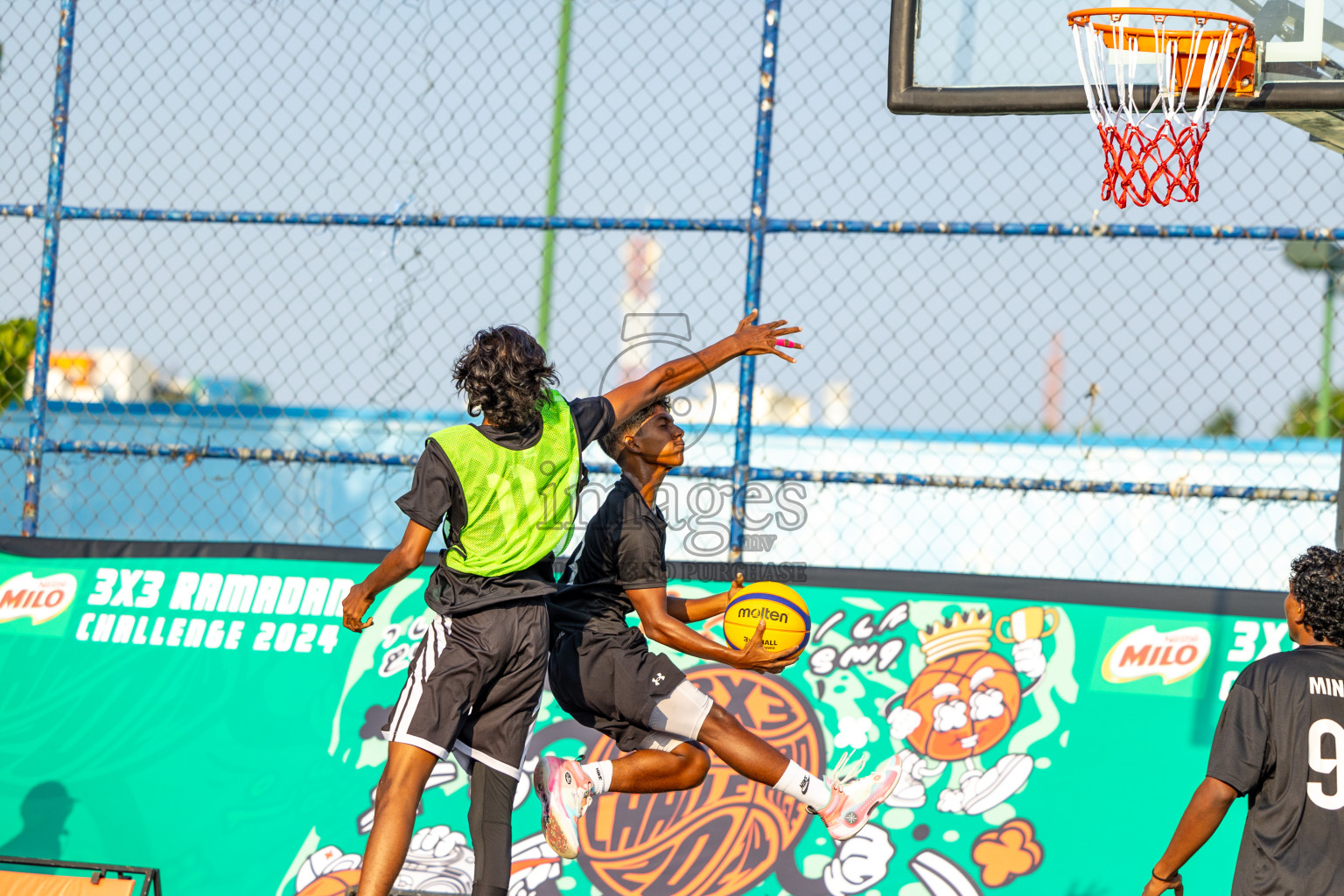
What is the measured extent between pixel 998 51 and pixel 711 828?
11.9 ft

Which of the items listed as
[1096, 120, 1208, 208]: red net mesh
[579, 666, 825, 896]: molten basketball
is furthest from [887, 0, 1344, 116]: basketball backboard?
[579, 666, 825, 896]: molten basketball

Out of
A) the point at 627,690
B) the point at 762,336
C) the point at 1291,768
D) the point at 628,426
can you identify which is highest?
the point at 762,336

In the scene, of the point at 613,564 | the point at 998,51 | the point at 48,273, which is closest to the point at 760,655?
the point at 613,564

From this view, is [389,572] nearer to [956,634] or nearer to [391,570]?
[391,570]

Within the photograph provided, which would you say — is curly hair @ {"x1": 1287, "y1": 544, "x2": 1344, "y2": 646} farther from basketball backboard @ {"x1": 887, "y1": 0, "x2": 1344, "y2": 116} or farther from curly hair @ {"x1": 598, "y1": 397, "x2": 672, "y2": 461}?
curly hair @ {"x1": 598, "y1": 397, "x2": 672, "y2": 461}

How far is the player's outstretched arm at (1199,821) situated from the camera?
148 inches

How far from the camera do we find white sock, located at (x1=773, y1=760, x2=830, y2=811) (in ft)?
16.6

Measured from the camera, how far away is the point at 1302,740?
3.74 meters

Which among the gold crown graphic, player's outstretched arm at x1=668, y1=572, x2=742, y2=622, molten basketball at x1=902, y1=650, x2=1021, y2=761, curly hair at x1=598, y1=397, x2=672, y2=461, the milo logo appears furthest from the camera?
the gold crown graphic

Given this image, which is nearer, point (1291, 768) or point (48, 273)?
point (1291, 768)

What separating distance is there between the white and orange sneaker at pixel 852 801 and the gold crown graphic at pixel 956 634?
32.1 inches

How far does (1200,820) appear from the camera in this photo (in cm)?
378

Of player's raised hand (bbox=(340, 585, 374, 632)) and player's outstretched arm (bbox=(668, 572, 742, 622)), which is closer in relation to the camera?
player's raised hand (bbox=(340, 585, 374, 632))

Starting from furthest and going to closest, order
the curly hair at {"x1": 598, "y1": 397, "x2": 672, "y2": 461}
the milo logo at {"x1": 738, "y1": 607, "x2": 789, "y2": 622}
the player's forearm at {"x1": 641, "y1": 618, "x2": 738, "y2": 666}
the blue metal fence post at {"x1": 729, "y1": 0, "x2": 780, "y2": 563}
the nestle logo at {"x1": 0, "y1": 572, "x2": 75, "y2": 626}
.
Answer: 1. the nestle logo at {"x1": 0, "y1": 572, "x2": 75, "y2": 626}
2. the blue metal fence post at {"x1": 729, "y1": 0, "x2": 780, "y2": 563}
3. the curly hair at {"x1": 598, "y1": 397, "x2": 672, "y2": 461}
4. the milo logo at {"x1": 738, "y1": 607, "x2": 789, "y2": 622}
5. the player's forearm at {"x1": 641, "y1": 618, "x2": 738, "y2": 666}
